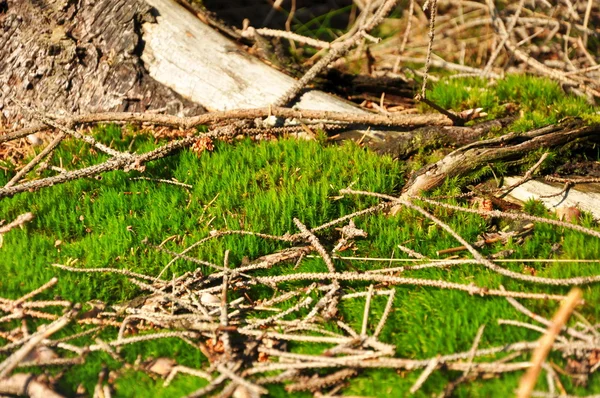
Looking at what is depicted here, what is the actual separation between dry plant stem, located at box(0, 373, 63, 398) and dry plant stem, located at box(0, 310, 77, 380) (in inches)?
3.2

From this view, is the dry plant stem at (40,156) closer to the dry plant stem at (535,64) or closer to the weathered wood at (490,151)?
the weathered wood at (490,151)

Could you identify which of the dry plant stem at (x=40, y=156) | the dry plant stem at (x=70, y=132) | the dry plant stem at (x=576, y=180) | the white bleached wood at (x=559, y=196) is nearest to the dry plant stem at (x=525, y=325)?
the white bleached wood at (x=559, y=196)

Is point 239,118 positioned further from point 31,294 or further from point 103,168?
point 31,294

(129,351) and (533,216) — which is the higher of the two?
(533,216)

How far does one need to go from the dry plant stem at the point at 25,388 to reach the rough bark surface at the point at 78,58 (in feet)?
8.05

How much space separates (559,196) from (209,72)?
2.73 metres

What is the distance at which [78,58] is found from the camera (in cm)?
486

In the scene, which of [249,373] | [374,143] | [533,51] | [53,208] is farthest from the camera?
[533,51]

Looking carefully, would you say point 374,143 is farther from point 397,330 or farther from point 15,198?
point 15,198

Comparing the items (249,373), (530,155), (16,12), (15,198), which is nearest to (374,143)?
(530,155)

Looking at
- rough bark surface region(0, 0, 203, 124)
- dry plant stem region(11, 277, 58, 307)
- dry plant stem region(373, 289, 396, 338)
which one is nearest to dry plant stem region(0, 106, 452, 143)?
rough bark surface region(0, 0, 203, 124)

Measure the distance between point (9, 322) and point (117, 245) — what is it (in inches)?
28.0

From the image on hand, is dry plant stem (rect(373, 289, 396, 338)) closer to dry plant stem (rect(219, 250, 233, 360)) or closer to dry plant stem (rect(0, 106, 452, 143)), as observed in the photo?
dry plant stem (rect(219, 250, 233, 360))

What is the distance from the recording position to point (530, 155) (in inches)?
159
